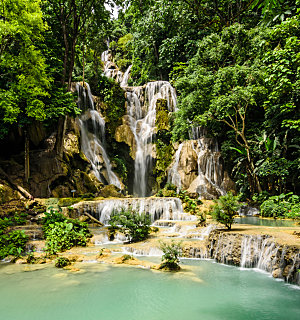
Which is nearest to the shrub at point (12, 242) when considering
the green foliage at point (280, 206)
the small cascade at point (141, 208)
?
the small cascade at point (141, 208)

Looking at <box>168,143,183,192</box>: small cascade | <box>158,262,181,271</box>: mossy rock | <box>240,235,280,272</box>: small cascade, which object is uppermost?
<box>168,143,183,192</box>: small cascade

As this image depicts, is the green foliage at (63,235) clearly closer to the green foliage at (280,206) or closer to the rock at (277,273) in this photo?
the rock at (277,273)

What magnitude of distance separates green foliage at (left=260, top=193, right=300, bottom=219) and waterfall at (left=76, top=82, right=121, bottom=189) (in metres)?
11.8

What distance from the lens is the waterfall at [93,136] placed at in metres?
20.3

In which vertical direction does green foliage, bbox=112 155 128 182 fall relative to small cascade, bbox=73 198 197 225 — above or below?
above

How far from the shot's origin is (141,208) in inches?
516

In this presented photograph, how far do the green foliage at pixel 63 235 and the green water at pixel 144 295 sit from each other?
1.92 meters

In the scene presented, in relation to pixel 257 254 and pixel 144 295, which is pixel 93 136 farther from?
pixel 144 295

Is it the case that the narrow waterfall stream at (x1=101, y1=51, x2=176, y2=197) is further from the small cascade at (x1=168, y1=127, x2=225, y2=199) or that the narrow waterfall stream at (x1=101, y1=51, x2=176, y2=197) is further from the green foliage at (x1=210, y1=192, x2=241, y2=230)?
the green foliage at (x1=210, y1=192, x2=241, y2=230)

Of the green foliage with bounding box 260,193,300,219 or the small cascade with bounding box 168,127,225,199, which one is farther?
the small cascade with bounding box 168,127,225,199

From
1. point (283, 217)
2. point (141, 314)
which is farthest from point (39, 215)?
point (283, 217)

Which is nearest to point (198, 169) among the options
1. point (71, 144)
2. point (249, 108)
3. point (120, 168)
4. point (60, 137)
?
point (249, 108)

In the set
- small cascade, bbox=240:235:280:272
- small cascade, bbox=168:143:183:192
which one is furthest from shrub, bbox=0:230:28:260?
small cascade, bbox=168:143:183:192

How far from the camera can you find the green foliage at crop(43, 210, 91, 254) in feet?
25.9
